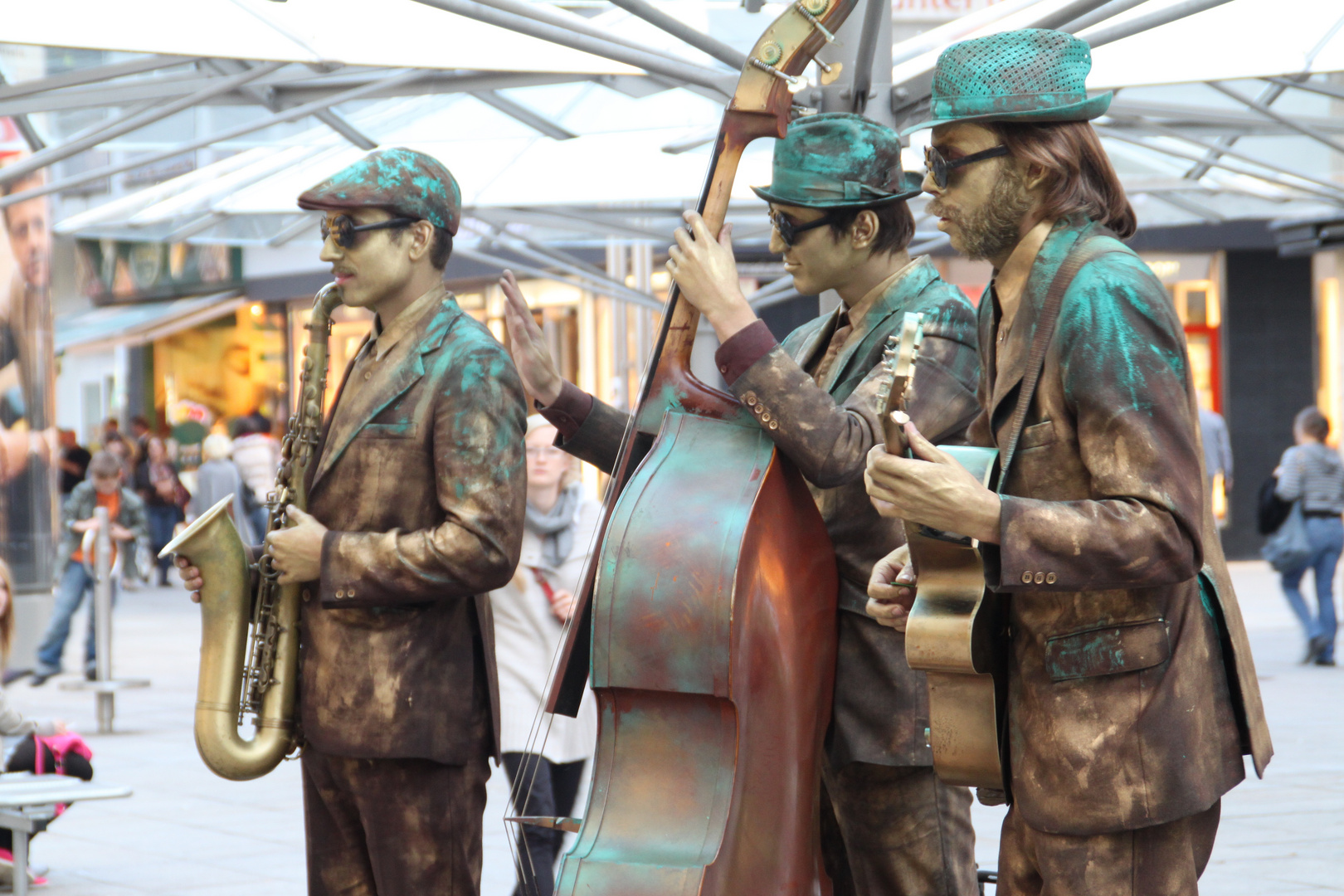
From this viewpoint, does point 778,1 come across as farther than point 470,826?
Yes

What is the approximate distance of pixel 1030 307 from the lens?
100 inches

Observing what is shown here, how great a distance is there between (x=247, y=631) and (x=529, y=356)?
849mm

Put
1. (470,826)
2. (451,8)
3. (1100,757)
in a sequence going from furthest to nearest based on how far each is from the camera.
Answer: (451,8) < (470,826) < (1100,757)

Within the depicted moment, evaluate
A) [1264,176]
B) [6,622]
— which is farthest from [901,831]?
[1264,176]

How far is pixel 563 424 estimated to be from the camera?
3605mm

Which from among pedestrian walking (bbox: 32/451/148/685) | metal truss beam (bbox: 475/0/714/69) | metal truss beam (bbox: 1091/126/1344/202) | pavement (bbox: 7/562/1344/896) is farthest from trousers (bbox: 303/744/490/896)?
metal truss beam (bbox: 1091/126/1344/202)

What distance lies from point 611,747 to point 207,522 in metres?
1.17

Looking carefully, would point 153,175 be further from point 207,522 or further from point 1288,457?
point 207,522

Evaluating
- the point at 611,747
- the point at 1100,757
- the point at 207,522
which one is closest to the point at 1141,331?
the point at 1100,757

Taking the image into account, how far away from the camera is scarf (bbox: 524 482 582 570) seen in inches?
223

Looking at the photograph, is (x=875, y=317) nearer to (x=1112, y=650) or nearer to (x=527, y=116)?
(x=1112, y=650)

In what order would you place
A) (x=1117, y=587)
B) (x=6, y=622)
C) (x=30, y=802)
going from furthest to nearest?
(x=6, y=622) → (x=30, y=802) → (x=1117, y=587)

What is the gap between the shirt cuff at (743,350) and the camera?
9.62 ft

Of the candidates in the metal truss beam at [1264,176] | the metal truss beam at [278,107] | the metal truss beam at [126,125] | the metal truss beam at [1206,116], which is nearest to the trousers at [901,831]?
the metal truss beam at [126,125]
